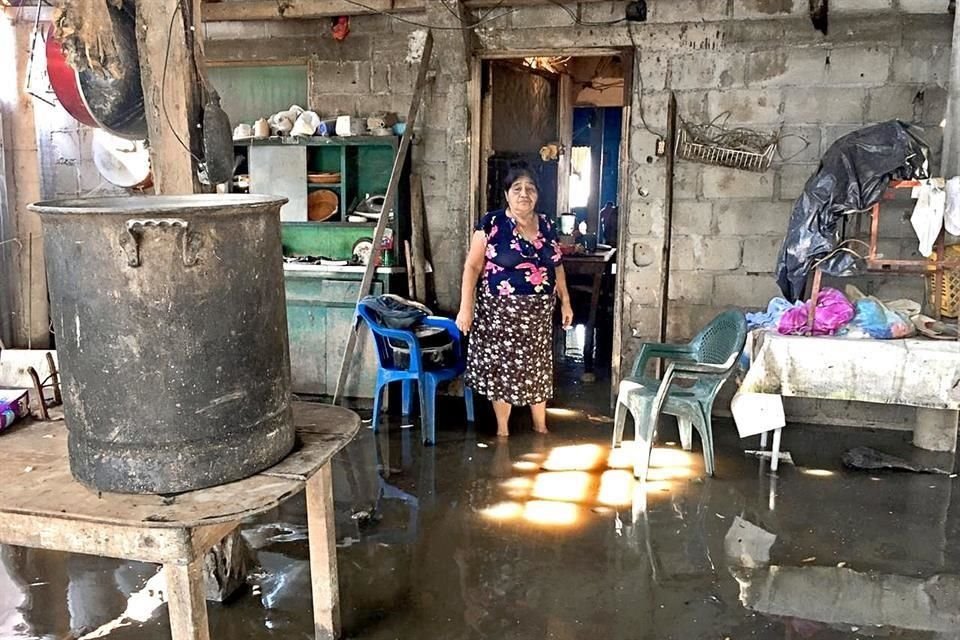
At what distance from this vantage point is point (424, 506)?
12.1 ft

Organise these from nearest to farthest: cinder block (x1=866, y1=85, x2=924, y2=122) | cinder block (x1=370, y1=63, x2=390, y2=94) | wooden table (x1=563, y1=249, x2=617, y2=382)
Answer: cinder block (x1=866, y1=85, x2=924, y2=122), cinder block (x1=370, y1=63, x2=390, y2=94), wooden table (x1=563, y1=249, x2=617, y2=382)

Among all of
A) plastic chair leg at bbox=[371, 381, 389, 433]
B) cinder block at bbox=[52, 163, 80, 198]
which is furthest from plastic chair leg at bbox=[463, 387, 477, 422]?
cinder block at bbox=[52, 163, 80, 198]

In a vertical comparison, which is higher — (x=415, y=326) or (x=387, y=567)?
(x=415, y=326)

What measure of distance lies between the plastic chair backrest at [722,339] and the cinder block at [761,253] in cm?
82

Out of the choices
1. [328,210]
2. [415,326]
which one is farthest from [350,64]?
[415,326]

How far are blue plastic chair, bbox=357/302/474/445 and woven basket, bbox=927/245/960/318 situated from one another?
2.54 m

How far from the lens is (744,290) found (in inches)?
195

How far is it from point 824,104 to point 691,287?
130cm

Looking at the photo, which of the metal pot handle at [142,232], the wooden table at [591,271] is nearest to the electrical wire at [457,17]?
the wooden table at [591,271]

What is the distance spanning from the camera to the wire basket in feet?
15.7

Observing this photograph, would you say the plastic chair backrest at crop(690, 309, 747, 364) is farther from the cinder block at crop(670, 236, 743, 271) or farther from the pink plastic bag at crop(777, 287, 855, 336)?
the cinder block at crop(670, 236, 743, 271)

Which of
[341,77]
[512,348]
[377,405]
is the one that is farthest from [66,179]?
[512,348]

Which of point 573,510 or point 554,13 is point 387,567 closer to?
point 573,510

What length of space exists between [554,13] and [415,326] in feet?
7.03
